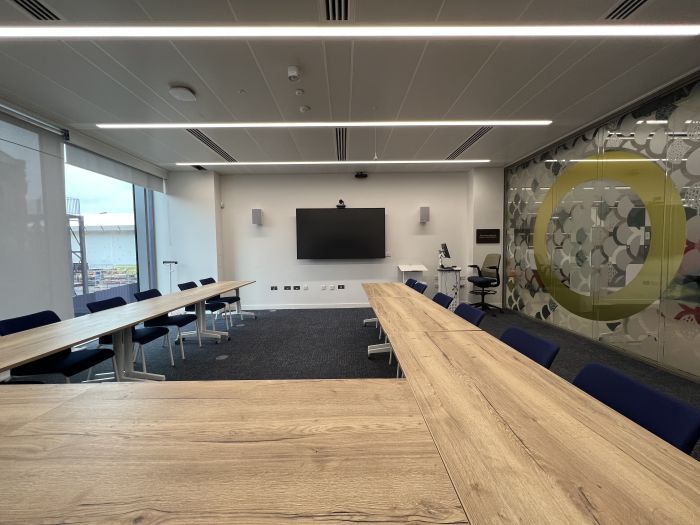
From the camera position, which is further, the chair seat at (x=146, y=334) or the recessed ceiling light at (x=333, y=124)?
the recessed ceiling light at (x=333, y=124)

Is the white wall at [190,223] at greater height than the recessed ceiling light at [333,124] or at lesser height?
lesser

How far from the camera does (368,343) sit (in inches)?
158

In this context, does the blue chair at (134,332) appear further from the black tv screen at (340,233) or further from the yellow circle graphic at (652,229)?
the yellow circle graphic at (652,229)

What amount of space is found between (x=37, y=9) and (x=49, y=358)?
266 centimetres

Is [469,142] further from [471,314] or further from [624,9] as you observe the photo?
[471,314]

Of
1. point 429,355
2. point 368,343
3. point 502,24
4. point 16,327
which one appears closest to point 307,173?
point 368,343

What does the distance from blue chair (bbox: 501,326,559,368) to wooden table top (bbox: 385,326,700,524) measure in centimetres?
32

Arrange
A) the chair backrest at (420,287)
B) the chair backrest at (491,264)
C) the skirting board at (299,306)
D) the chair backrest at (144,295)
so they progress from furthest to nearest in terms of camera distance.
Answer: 1. the skirting board at (299,306)
2. the chair backrest at (491,264)
3. the chair backrest at (420,287)
4. the chair backrest at (144,295)

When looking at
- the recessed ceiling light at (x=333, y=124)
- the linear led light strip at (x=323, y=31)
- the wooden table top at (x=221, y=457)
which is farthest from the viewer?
the recessed ceiling light at (x=333, y=124)

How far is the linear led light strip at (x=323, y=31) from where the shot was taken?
2.05 metres

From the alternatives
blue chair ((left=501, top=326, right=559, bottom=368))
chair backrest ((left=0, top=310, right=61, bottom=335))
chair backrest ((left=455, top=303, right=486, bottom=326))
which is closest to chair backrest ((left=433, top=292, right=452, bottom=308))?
chair backrest ((left=455, top=303, right=486, bottom=326))

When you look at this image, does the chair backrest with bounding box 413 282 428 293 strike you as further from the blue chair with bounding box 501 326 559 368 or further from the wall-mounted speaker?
the wall-mounted speaker

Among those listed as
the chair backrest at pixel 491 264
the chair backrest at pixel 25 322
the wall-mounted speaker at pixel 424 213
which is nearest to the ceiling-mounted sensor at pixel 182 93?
the chair backrest at pixel 25 322

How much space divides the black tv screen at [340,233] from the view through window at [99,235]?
3.30m
